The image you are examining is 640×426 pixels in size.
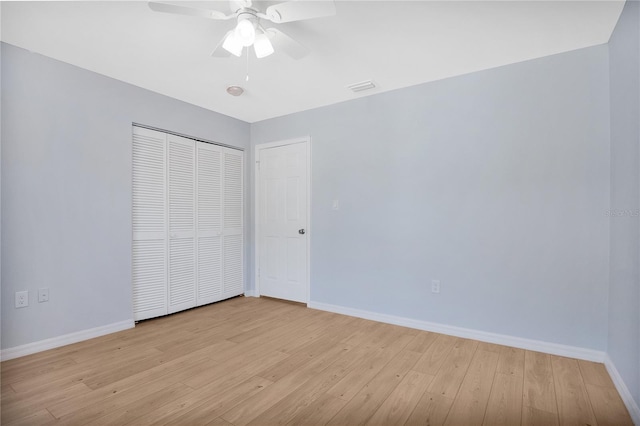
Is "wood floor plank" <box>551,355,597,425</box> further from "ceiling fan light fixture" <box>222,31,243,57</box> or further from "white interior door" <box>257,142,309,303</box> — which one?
"ceiling fan light fixture" <box>222,31,243,57</box>

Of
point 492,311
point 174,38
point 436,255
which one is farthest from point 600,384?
point 174,38

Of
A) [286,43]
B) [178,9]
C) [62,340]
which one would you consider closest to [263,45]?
[286,43]

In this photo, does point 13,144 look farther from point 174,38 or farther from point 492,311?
point 492,311

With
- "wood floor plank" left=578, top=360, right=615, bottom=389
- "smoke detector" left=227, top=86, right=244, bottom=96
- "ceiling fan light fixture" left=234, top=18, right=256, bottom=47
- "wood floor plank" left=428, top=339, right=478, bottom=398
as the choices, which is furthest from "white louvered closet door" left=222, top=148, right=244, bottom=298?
"wood floor plank" left=578, top=360, right=615, bottom=389

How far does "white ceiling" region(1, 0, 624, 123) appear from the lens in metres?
2.03

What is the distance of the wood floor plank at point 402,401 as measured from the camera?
1.72 metres

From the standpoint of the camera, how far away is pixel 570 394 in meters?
1.97

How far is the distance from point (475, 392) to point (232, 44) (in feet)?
9.14

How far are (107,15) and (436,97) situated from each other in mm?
2806

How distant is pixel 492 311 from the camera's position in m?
2.77

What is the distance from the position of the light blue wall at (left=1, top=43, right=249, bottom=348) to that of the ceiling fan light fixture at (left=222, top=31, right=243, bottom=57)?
1716 millimetres

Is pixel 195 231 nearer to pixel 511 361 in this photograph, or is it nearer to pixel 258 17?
pixel 258 17

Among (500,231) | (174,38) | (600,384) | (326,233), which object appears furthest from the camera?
(326,233)

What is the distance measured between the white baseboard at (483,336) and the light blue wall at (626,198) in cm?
21
